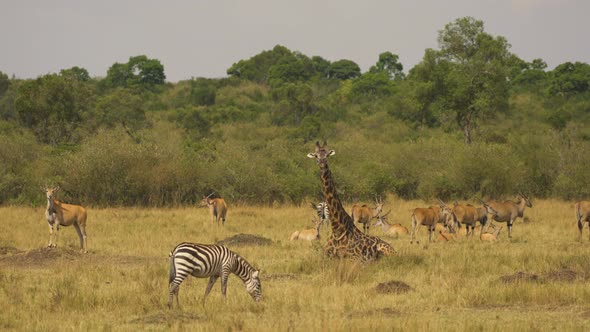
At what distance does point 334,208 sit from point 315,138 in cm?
3615

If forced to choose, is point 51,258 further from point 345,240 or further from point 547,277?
point 547,277

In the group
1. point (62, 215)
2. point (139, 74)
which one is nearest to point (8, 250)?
point (62, 215)

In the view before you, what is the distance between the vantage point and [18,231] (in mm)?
22391

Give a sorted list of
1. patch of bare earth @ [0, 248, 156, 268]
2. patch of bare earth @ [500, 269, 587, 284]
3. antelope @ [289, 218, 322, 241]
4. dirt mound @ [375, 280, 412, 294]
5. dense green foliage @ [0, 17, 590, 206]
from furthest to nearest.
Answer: dense green foliage @ [0, 17, 590, 206], antelope @ [289, 218, 322, 241], patch of bare earth @ [0, 248, 156, 268], patch of bare earth @ [500, 269, 587, 284], dirt mound @ [375, 280, 412, 294]

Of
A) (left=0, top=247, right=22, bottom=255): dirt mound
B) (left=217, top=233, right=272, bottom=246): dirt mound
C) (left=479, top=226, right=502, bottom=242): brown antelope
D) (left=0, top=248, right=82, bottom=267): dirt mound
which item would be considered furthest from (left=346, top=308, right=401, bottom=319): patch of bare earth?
(left=479, top=226, right=502, bottom=242): brown antelope

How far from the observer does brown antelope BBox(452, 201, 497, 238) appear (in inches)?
857

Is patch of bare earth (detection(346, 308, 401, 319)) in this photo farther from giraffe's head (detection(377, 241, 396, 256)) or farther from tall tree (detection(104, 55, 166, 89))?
tall tree (detection(104, 55, 166, 89))

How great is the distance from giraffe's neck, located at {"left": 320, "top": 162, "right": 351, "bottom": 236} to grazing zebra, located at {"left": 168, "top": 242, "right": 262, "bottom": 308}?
4.45 metres

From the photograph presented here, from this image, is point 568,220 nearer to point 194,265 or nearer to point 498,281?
point 498,281

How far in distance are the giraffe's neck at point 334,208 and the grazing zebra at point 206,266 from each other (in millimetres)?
4449

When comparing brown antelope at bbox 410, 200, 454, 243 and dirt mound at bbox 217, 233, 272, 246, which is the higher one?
brown antelope at bbox 410, 200, 454, 243

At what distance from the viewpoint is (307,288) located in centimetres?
1297

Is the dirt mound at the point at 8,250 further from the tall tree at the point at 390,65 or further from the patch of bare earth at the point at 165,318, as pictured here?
the tall tree at the point at 390,65

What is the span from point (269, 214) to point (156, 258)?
11075 millimetres
